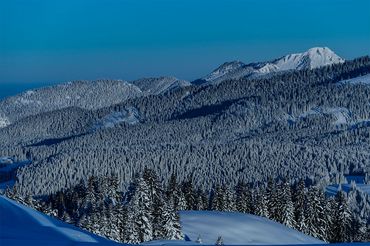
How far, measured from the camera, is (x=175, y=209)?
57.2m

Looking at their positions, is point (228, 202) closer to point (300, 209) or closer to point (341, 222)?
point (300, 209)

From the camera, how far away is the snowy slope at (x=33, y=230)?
1336cm

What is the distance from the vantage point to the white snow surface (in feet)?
167

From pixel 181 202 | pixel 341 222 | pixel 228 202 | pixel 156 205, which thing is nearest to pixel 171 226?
pixel 156 205

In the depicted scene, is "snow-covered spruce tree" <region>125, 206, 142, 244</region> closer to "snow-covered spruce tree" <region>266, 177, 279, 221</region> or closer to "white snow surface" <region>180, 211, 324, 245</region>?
"white snow surface" <region>180, 211, 324, 245</region>

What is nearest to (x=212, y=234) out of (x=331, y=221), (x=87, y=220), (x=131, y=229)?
(x=131, y=229)

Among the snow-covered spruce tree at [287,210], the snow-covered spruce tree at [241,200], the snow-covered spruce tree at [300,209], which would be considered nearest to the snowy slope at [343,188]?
the snow-covered spruce tree at [241,200]

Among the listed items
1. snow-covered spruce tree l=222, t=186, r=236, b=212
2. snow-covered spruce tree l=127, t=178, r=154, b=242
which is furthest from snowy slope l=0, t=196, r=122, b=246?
snow-covered spruce tree l=222, t=186, r=236, b=212

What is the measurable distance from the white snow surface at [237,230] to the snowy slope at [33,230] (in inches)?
1380

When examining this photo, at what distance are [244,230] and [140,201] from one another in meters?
10.5

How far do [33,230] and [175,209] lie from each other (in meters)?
43.2

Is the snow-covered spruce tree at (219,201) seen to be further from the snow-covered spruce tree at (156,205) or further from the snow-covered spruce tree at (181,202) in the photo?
the snow-covered spruce tree at (156,205)

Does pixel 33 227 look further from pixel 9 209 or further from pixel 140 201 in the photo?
pixel 140 201

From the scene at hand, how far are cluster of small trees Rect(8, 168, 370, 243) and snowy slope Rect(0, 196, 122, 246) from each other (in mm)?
35886
